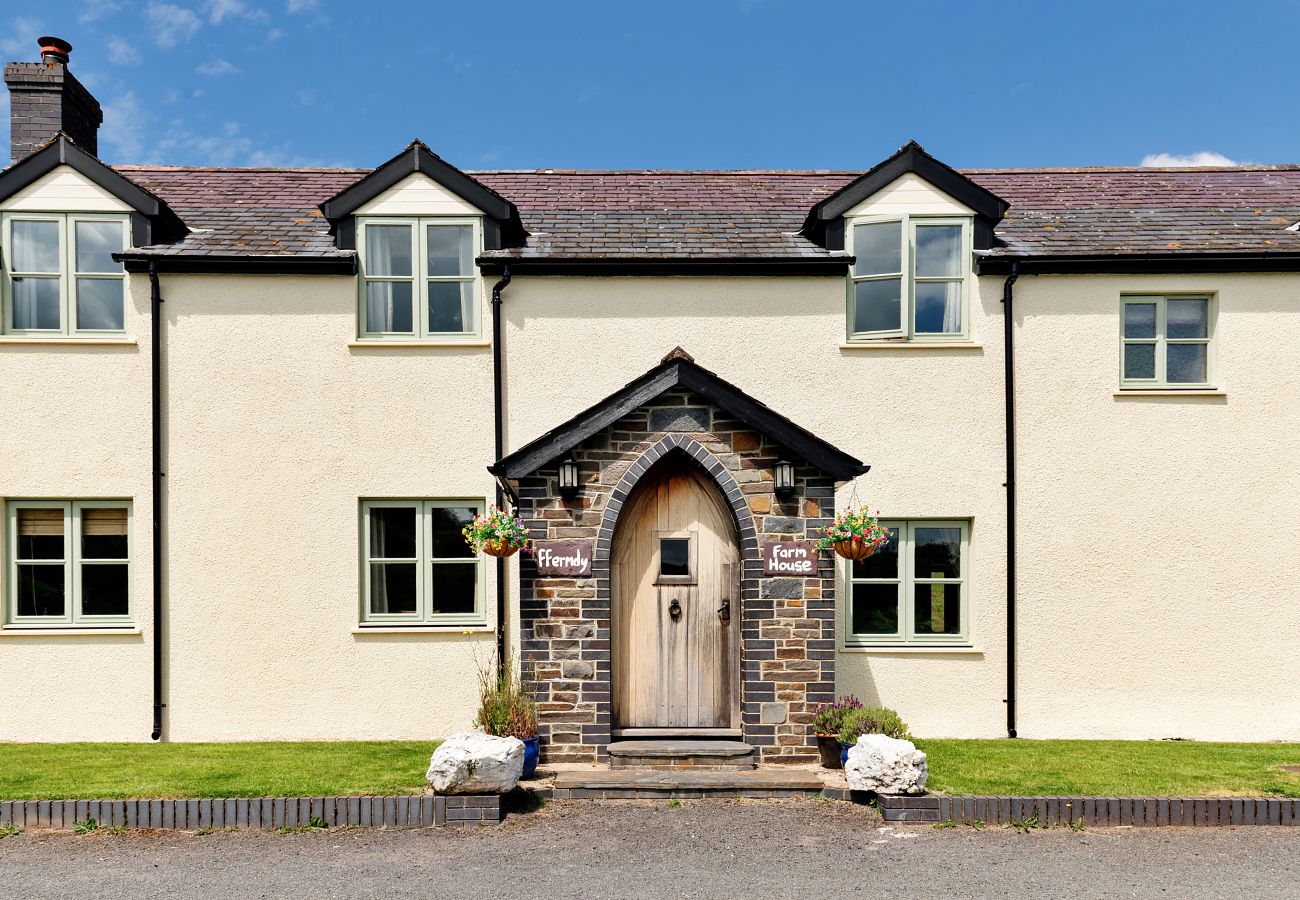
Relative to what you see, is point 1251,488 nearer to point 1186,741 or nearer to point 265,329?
point 1186,741

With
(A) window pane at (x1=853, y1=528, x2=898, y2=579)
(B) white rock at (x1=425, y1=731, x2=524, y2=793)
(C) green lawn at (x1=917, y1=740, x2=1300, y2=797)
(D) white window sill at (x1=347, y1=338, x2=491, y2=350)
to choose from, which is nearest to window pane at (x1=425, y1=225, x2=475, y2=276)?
(D) white window sill at (x1=347, y1=338, x2=491, y2=350)

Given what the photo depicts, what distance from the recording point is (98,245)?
10.9 metres

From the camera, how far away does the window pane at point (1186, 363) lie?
1098cm

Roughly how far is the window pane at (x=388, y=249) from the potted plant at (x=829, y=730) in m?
7.27

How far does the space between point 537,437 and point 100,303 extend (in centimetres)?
578

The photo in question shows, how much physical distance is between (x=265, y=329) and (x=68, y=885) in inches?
254

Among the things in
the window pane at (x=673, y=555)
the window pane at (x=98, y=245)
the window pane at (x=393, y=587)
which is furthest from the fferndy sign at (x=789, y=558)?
the window pane at (x=98, y=245)

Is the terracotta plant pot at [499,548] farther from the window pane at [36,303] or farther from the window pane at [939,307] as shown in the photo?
the window pane at [36,303]

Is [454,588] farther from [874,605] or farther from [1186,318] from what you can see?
[1186,318]

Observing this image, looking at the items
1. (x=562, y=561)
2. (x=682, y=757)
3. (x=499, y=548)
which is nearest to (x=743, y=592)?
(x=682, y=757)

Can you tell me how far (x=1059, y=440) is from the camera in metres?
10.8

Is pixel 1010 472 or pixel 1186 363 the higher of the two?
pixel 1186 363

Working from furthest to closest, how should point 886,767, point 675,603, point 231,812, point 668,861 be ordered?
1. point 675,603
2. point 886,767
3. point 231,812
4. point 668,861

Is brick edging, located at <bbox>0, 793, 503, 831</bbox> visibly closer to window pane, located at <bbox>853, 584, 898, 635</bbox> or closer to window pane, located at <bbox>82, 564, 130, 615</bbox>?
window pane, located at <bbox>82, 564, 130, 615</bbox>
